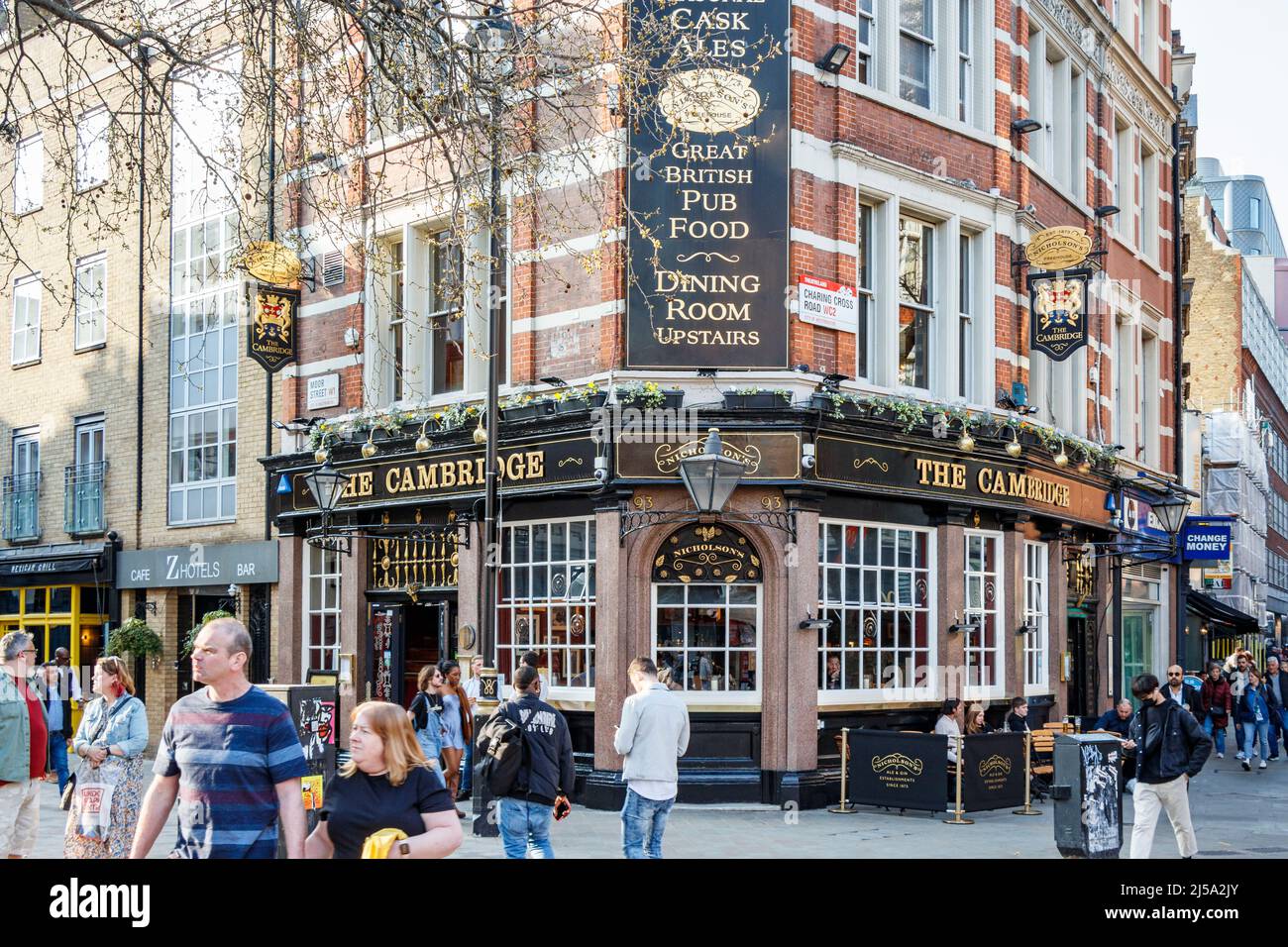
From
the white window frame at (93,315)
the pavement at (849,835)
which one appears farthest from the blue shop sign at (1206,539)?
the white window frame at (93,315)

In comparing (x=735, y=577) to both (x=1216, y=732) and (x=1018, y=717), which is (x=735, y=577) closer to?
(x=1018, y=717)

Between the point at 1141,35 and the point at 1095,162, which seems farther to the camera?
the point at 1141,35

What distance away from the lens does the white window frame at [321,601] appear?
20.0 metres

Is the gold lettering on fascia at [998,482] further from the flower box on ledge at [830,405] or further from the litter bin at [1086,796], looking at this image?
the litter bin at [1086,796]

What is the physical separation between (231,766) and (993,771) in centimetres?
1064

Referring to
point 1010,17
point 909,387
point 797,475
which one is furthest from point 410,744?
point 1010,17

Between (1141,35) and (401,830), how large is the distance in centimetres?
2325

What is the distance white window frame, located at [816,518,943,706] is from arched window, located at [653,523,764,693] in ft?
2.86

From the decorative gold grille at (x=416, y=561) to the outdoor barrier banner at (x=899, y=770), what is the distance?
5.67 meters

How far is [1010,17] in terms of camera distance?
19156 mm

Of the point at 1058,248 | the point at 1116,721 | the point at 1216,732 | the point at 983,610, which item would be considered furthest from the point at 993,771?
the point at 1216,732

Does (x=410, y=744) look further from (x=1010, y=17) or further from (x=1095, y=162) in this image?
(x=1095, y=162)

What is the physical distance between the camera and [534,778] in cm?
934

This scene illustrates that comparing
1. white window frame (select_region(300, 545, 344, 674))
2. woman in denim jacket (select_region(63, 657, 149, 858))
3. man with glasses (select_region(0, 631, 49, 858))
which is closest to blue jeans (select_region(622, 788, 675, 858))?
woman in denim jacket (select_region(63, 657, 149, 858))
